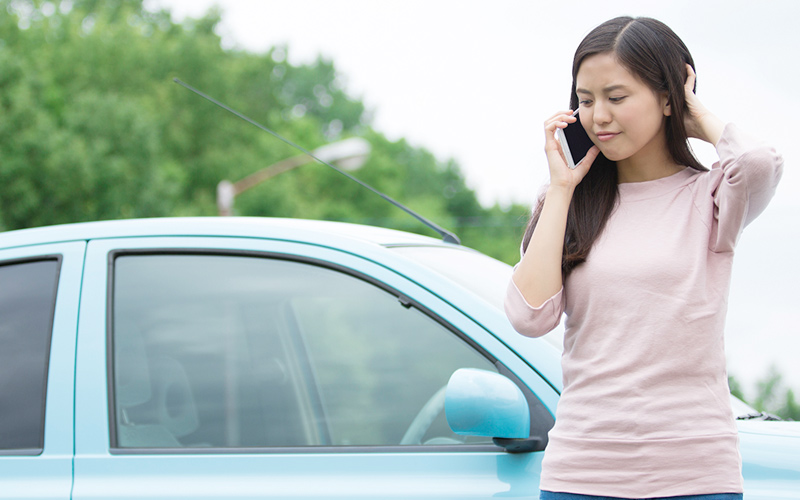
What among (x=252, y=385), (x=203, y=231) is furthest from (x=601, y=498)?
(x=203, y=231)

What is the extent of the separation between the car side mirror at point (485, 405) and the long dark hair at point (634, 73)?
0.89 feet

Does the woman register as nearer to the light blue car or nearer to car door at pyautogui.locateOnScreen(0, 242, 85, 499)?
the light blue car

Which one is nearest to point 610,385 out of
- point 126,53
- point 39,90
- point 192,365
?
point 192,365

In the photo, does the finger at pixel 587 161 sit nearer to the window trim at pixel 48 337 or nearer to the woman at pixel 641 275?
the woman at pixel 641 275

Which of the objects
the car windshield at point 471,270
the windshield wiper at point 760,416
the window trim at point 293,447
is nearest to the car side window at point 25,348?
the window trim at point 293,447

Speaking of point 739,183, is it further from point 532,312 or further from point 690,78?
point 532,312

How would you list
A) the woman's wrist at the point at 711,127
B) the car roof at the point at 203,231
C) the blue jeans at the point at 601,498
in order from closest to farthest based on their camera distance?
the blue jeans at the point at 601,498, the woman's wrist at the point at 711,127, the car roof at the point at 203,231

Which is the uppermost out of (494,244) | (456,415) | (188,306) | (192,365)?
(494,244)

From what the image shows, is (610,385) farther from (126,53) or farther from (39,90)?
(126,53)

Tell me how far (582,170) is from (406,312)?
58cm

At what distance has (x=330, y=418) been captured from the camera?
2.56 m

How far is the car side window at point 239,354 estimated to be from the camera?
2018 millimetres

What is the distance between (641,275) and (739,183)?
232 millimetres

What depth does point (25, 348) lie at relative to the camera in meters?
2.00
